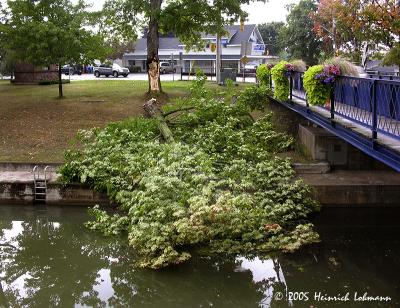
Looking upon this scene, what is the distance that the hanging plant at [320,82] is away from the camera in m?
11.5

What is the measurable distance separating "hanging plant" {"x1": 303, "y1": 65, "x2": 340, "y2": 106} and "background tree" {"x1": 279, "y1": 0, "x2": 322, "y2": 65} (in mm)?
35441

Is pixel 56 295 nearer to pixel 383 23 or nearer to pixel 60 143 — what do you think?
pixel 60 143

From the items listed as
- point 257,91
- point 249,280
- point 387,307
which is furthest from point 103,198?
point 387,307

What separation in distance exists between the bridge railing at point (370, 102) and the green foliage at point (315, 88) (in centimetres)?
19

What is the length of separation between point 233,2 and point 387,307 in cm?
1762

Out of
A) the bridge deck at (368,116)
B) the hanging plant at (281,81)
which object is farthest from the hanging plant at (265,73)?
the bridge deck at (368,116)

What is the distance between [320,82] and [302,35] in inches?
1443

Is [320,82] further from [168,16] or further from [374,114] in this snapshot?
[168,16]

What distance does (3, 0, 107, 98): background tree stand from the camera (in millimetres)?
23062

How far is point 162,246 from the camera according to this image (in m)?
9.92

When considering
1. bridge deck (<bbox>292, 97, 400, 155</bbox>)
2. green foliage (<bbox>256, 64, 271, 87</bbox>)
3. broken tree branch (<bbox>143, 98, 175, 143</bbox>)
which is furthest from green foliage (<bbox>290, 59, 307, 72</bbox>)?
green foliage (<bbox>256, 64, 271, 87</bbox>)

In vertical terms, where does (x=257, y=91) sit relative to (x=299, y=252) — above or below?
above

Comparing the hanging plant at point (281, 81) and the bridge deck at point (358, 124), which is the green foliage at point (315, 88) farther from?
the hanging plant at point (281, 81)

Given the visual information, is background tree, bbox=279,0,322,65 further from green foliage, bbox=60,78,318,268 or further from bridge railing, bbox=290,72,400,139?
bridge railing, bbox=290,72,400,139
